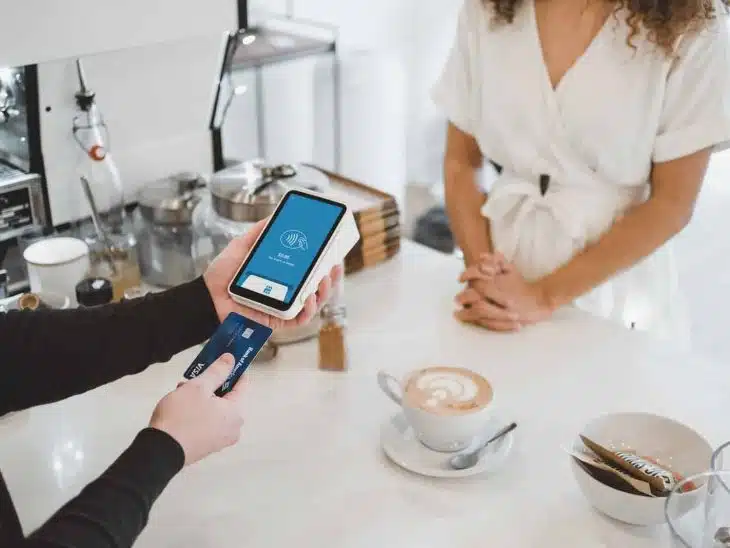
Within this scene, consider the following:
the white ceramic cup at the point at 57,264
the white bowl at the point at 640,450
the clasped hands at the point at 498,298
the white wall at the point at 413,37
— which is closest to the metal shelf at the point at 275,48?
the white wall at the point at 413,37

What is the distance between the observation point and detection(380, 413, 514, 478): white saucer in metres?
0.98

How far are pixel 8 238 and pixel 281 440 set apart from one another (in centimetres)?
61

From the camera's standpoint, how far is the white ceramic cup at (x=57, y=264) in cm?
130

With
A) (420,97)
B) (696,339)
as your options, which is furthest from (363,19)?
(696,339)

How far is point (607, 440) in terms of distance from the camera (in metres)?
0.98

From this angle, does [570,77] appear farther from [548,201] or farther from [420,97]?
→ [420,97]

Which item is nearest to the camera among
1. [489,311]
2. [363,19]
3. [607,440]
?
[607,440]

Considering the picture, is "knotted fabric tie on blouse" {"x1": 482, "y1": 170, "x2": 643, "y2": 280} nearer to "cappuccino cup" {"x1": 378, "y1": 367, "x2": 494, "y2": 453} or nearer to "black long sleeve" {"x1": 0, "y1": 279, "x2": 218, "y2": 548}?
"cappuccino cup" {"x1": 378, "y1": 367, "x2": 494, "y2": 453}

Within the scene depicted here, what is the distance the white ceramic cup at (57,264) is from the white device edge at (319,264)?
1.41ft

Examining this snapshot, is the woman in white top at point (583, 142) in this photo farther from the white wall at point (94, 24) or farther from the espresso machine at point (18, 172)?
the espresso machine at point (18, 172)

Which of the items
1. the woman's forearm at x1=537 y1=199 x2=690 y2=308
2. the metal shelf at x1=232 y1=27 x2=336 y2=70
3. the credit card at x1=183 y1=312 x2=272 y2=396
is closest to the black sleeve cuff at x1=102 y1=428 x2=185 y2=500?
the credit card at x1=183 y1=312 x2=272 y2=396

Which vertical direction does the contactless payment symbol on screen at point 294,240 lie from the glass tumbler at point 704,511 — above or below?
above

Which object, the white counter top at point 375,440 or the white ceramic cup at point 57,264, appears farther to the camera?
the white ceramic cup at point 57,264

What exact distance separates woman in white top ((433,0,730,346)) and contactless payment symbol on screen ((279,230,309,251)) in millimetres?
405
